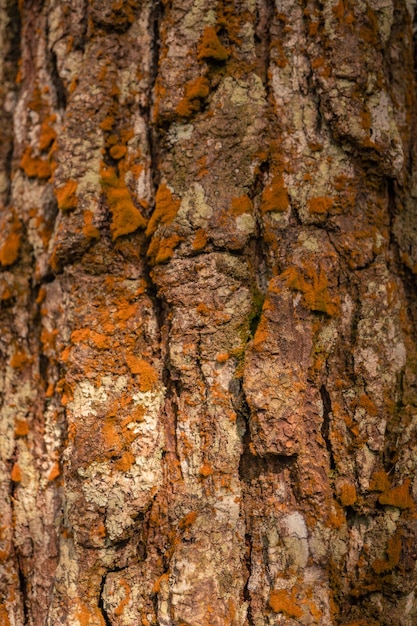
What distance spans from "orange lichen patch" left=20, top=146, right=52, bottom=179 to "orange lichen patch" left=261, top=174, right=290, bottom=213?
2.33 feet

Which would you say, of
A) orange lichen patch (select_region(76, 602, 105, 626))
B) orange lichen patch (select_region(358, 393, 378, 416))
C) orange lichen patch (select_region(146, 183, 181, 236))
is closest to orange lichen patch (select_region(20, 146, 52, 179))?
orange lichen patch (select_region(146, 183, 181, 236))


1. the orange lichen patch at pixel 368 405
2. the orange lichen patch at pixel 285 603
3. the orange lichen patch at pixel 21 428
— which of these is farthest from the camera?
the orange lichen patch at pixel 21 428

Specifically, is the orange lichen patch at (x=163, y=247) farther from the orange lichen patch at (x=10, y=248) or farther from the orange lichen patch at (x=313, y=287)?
the orange lichen patch at (x=10, y=248)

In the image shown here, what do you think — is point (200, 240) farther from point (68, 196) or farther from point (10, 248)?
point (10, 248)

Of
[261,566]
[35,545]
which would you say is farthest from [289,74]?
[35,545]

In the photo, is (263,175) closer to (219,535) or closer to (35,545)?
(219,535)

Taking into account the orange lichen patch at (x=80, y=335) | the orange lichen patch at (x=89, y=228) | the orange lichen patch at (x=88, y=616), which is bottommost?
the orange lichen patch at (x=88, y=616)

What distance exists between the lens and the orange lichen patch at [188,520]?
1.49 meters

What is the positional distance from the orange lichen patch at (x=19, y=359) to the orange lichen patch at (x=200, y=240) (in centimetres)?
67

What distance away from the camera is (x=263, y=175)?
158 centimetres

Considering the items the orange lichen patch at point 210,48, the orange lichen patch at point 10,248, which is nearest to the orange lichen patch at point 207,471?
the orange lichen patch at point 10,248

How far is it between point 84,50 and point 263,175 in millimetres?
704

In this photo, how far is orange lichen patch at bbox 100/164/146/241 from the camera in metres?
1.62

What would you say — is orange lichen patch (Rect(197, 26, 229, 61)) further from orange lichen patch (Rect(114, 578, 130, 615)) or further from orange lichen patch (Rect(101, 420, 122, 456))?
orange lichen patch (Rect(114, 578, 130, 615))
